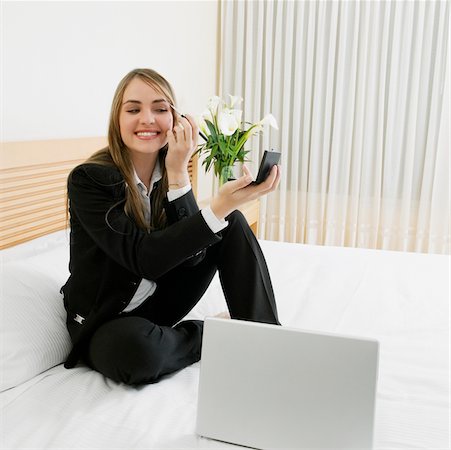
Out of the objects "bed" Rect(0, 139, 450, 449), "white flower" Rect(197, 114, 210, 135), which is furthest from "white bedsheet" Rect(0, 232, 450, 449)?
"white flower" Rect(197, 114, 210, 135)

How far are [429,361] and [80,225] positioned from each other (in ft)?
3.04

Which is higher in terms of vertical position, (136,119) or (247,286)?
(136,119)

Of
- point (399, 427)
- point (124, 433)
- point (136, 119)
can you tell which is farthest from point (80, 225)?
point (399, 427)

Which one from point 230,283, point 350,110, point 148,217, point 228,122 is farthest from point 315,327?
point 350,110

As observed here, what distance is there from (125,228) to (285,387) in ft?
1.87

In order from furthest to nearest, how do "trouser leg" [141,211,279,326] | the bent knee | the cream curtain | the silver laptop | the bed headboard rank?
the cream curtain, the bed headboard, "trouser leg" [141,211,279,326], the bent knee, the silver laptop

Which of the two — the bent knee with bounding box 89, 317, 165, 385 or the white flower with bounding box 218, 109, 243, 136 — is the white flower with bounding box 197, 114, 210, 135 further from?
the bent knee with bounding box 89, 317, 165, 385

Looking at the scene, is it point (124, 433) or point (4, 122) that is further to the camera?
point (4, 122)

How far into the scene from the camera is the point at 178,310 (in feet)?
5.36

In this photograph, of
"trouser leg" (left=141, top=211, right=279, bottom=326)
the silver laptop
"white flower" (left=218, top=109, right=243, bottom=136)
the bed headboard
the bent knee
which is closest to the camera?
the silver laptop

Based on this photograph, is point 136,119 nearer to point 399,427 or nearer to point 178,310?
point 178,310

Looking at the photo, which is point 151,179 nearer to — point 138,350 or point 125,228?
point 125,228

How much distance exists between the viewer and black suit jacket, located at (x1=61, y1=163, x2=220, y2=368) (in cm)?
142

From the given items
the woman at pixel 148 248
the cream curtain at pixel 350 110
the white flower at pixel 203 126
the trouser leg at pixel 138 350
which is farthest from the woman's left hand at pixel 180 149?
the cream curtain at pixel 350 110
